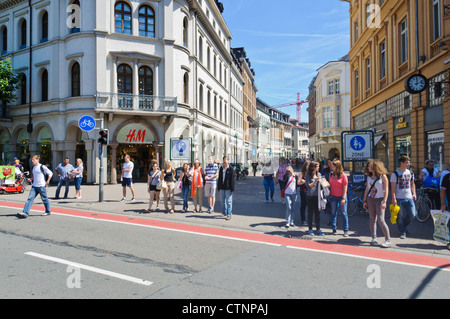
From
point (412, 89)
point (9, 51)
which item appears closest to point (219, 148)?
point (9, 51)

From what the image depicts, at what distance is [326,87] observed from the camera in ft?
155

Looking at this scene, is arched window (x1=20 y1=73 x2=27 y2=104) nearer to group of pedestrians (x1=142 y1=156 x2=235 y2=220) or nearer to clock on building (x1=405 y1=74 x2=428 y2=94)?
group of pedestrians (x1=142 y1=156 x2=235 y2=220)

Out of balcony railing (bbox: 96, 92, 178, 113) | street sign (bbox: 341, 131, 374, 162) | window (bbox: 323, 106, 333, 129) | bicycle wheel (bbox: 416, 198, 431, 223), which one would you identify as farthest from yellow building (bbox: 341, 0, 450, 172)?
window (bbox: 323, 106, 333, 129)

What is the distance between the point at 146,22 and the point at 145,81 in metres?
4.03

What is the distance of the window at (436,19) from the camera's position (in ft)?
44.7

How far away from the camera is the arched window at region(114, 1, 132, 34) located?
22.4m

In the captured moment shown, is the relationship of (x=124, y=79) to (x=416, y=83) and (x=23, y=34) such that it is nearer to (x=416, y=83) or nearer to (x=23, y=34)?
(x=23, y=34)

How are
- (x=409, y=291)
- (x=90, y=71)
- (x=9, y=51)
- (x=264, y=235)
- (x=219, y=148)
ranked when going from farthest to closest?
(x=219, y=148), (x=9, y=51), (x=90, y=71), (x=264, y=235), (x=409, y=291)

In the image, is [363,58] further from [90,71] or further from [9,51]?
[9,51]

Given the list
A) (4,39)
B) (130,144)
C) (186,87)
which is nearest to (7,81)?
(4,39)

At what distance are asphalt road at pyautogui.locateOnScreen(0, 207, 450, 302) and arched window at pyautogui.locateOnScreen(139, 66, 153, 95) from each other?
1646 cm

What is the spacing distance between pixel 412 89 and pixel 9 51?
28211mm

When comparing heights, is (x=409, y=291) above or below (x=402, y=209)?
below

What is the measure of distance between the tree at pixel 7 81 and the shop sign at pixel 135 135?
29.6 ft
